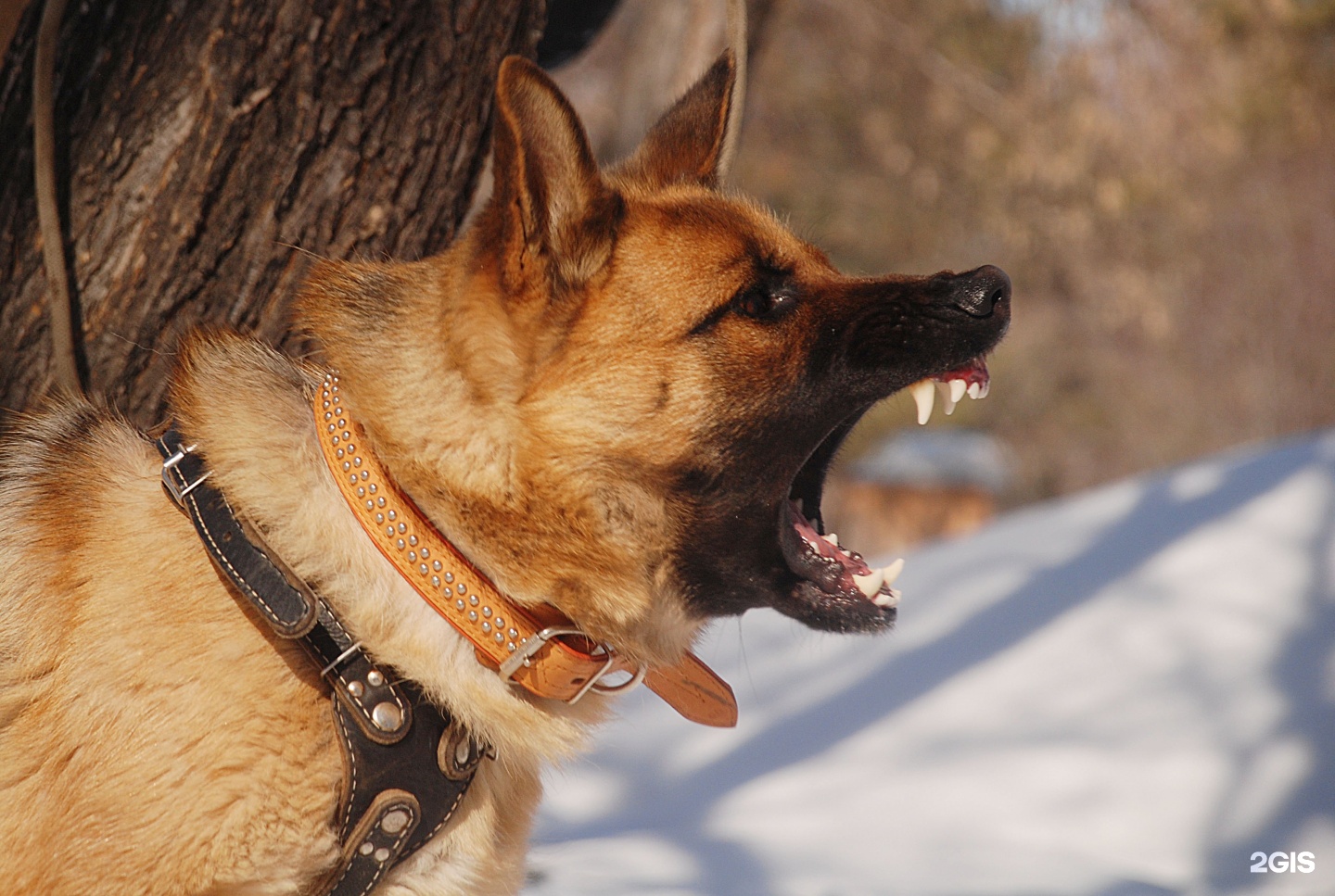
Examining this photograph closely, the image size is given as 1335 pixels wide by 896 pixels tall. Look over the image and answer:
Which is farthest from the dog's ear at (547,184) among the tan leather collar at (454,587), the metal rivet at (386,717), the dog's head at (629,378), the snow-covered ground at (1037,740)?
the snow-covered ground at (1037,740)

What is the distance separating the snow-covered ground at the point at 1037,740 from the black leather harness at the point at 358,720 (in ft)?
3.80

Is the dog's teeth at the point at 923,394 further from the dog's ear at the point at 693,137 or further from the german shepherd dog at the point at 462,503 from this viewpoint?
the dog's ear at the point at 693,137

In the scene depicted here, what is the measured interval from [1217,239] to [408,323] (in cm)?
1298

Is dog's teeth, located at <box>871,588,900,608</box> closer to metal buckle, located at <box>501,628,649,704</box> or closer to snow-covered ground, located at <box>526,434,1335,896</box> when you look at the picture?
metal buckle, located at <box>501,628,649,704</box>

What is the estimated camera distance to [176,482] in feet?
6.14

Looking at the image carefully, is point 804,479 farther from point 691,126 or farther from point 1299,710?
point 1299,710

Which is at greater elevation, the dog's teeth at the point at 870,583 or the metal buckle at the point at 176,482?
the dog's teeth at the point at 870,583

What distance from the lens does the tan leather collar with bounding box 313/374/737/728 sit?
6.06ft

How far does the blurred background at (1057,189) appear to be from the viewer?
6418 millimetres

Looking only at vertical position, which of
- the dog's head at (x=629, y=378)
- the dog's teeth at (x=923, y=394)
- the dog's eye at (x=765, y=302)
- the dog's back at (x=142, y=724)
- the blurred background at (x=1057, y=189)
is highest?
the blurred background at (x=1057, y=189)

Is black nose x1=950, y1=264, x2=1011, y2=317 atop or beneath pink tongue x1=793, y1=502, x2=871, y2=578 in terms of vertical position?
atop

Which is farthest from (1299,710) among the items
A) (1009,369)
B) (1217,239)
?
(1009,369)

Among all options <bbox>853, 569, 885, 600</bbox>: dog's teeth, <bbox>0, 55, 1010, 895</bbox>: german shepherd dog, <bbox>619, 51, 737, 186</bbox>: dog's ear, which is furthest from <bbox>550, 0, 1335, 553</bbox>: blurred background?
<bbox>853, 569, 885, 600</bbox>: dog's teeth

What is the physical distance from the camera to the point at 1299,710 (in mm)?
3770
